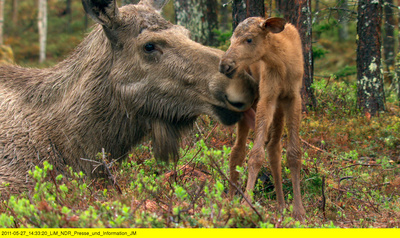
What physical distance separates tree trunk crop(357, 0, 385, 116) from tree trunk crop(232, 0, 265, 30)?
298 cm

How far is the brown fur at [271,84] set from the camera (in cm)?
421

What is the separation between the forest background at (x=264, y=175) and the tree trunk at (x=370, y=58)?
0.02 meters

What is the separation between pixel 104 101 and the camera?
491 centimetres

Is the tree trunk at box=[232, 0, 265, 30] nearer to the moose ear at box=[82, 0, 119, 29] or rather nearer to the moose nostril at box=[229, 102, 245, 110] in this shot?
the moose ear at box=[82, 0, 119, 29]

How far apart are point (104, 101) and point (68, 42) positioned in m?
32.4

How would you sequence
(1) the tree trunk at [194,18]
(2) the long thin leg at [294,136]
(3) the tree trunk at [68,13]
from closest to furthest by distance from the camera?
(2) the long thin leg at [294,136] < (1) the tree trunk at [194,18] < (3) the tree trunk at [68,13]

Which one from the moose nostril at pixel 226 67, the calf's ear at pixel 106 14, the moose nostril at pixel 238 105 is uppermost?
the calf's ear at pixel 106 14

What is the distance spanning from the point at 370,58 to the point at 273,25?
5802 millimetres

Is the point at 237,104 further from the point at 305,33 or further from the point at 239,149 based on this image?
the point at 305,33

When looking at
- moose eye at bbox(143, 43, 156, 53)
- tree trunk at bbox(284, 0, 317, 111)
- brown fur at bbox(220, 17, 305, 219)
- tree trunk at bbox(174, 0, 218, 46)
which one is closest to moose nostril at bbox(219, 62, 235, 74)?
brown fur at bbox(220, 17, 305, 219)

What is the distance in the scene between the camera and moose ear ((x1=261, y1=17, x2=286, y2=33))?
4.19m
